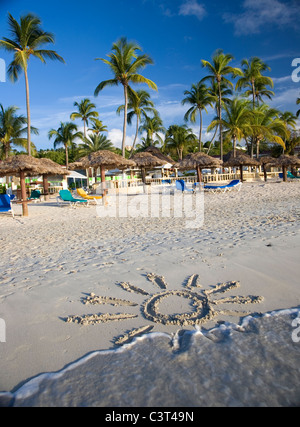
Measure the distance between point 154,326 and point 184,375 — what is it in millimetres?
584

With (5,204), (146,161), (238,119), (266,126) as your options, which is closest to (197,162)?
(146,161)

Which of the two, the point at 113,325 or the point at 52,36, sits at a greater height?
the point at 52,36

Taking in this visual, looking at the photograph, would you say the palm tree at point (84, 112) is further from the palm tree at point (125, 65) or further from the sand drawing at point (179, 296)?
the sand drawing at point (179, 296)

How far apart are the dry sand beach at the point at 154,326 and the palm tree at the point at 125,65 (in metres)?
17.5

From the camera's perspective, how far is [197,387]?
1.50 m

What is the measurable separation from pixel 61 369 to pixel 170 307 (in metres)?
1.08

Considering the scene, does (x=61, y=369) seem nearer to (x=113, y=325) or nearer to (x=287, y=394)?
(x=113, y=325)

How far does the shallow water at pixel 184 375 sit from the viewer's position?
4.74ft

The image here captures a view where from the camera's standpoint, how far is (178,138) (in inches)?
1403

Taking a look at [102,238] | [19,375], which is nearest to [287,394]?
[19,375]

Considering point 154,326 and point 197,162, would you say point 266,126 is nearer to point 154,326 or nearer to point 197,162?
point 197,162

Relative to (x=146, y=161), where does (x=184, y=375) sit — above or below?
below

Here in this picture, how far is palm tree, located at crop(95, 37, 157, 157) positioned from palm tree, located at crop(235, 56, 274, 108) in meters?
13.2

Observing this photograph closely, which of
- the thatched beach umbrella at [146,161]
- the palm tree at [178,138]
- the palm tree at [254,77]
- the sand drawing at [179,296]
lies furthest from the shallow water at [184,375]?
the palm tree at [178,138]
